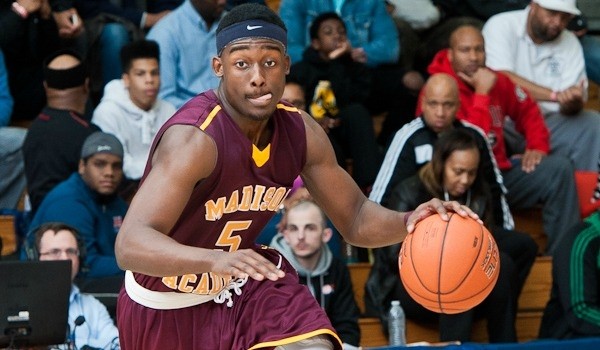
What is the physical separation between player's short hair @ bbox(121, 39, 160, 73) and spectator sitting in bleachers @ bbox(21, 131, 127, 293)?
33.1 inches

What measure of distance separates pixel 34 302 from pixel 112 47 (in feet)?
11.5

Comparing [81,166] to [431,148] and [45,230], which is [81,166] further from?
[431,148]

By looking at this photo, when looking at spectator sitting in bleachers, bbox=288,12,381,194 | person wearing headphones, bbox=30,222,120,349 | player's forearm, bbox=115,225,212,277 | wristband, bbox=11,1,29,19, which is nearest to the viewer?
player's forearm, bbox=115,225,212,277

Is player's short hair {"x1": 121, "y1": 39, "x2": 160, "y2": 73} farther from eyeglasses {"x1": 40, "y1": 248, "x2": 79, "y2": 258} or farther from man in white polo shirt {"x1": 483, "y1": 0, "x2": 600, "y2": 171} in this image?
man in white polo shirt {"x1": 483, "y1": 0, "x2": 600, "y2": 171}

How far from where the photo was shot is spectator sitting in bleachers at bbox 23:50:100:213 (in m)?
8.09

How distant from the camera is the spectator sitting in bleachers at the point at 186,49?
904 cm

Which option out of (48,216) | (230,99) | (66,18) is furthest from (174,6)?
(230,99)

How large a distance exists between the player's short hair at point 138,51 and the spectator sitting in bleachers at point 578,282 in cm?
304

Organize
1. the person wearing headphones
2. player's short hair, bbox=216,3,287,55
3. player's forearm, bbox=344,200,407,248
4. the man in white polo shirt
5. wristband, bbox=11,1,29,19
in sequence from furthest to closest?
the man in white polo shirt < wristband, bbox=11,1,29,19 < the person wearing headphones < player's forearm, bbox=344,200,407,248 < player's short hair, bbox=216,3,287,55

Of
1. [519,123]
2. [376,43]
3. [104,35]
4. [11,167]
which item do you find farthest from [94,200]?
[519,123]

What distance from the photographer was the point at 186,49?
29.9 feet

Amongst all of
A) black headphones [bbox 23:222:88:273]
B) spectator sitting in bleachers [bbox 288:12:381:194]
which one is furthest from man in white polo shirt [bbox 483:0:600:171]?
black headphones [bbox 23:222:88:273]

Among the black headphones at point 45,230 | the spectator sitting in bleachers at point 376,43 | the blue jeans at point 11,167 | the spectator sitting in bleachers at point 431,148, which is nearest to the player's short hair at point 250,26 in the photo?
the black headphones at point 45,230

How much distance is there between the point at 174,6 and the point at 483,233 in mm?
5749
